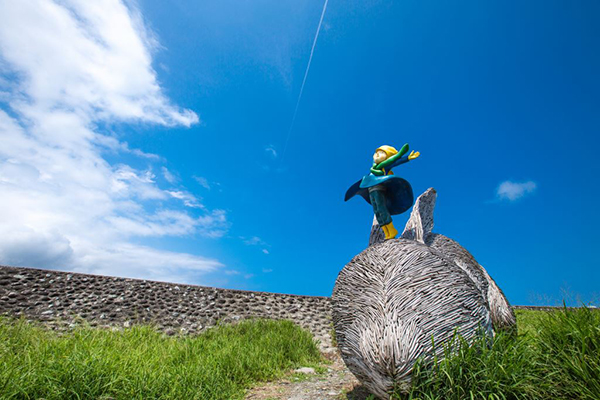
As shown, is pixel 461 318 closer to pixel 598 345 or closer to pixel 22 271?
pixel 598 345

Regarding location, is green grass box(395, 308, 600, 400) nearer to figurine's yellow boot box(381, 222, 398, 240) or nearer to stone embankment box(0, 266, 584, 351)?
figurine's yellow boot box(381, 222, 398, 240)

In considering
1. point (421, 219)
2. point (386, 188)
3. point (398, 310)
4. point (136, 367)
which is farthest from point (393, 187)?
point (136, 367)

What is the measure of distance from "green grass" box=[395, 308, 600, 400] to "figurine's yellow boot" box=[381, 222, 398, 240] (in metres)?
1.63

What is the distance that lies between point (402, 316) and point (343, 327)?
2.06 feet

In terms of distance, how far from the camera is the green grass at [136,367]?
2.86m

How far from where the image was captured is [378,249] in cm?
340

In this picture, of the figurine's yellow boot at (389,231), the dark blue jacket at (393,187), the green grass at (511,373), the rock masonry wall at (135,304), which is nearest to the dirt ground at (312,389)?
the green grass at (511,373)

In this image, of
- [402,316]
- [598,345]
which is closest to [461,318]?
[402,316]

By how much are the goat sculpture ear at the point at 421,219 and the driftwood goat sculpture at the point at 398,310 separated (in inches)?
27.7

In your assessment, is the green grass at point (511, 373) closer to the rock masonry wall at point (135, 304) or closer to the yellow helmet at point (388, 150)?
the yellow helmet at point (388, 150)

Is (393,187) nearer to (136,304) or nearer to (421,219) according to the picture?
(421,219)

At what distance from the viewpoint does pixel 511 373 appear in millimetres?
2570

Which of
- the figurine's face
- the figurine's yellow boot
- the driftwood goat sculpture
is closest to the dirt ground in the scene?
the driftwood goat sculpture

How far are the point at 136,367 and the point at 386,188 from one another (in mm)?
3745
